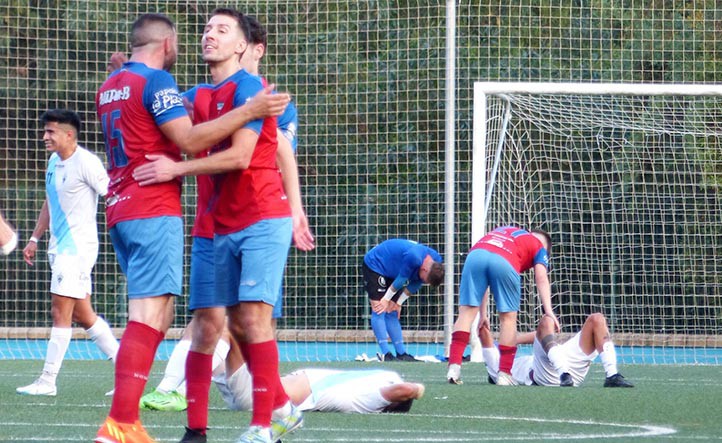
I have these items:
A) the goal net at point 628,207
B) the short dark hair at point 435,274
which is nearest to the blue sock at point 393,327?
the short dark hair at point 435,274

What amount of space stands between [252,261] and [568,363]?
207 inches

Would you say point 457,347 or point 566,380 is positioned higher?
point 457,347

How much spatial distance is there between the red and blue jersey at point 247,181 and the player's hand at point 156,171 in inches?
8.9

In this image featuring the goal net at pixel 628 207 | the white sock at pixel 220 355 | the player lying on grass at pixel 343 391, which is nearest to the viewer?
the player lying on grass at pixel 343 391

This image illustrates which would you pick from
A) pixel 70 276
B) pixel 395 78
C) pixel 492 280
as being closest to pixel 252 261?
pixel 70 276

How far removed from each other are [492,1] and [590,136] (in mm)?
2489

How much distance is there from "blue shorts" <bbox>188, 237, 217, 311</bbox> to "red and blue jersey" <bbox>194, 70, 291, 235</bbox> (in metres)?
0.15

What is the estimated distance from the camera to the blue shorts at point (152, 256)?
5.41 metres

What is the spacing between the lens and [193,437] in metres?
5.50

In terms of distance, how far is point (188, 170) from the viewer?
537 cm

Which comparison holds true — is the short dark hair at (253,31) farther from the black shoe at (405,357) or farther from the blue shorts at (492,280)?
the black shoe at (405,357)

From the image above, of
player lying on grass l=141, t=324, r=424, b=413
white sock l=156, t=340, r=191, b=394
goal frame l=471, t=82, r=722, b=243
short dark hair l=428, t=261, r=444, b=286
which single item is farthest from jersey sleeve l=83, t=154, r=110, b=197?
goal frame l=471, t=82, r=722, b=243

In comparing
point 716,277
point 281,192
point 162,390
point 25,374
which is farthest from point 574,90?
point 281,192

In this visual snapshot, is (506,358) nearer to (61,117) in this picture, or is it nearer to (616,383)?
(616,383)
